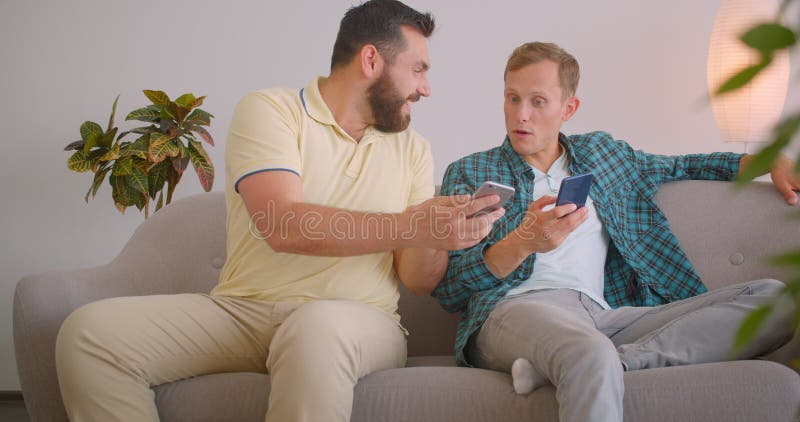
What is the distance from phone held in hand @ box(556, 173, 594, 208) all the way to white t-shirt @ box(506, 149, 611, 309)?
27 centimetres

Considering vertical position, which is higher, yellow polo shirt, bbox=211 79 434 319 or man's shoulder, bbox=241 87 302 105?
man's shoulder, bbox=241 87 302 105

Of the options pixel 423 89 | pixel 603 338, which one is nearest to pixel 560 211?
pixel 603 338

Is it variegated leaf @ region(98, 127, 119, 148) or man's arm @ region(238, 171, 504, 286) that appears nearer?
man's arm @ region(238, 171, 504, 286)

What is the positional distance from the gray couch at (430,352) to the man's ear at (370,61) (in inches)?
27.0

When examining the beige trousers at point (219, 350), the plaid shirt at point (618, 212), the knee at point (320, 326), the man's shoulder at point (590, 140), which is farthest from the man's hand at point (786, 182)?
the knee at point (320, 326)

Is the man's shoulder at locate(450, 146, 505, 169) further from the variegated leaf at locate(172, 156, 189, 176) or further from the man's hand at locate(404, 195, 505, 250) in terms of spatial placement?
the variegated leaf at locate(172, 156, 189, 176)

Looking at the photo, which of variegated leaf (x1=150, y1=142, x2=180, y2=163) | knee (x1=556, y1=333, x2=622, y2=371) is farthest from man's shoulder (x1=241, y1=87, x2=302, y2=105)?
variegated leaf (x1=150, y1=142, x2=180, y2=163)

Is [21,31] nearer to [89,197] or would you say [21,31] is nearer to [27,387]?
[89,197]

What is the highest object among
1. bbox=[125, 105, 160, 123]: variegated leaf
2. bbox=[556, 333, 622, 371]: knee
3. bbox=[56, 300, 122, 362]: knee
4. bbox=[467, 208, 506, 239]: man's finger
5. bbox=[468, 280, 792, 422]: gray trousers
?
bbox=[125, 105, 160, 123]: variegated leaf

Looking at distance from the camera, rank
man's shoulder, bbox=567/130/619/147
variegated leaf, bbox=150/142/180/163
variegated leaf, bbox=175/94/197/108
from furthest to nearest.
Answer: variegated leaf, bbox=175/94/197/108, variegated leaf, bbox=150/142/180/163, man's shoulder, bbox=567/130/619/147

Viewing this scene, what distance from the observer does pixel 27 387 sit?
1914 mm

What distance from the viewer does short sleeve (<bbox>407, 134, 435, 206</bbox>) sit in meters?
2.09

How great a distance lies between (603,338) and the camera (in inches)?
62.7

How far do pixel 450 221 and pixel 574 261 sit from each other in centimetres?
51
